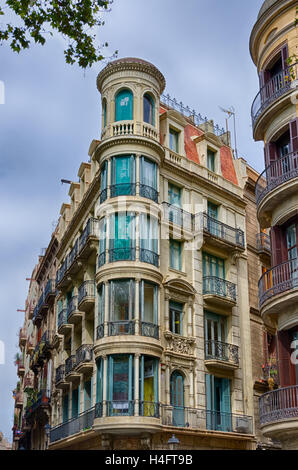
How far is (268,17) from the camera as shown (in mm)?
22219

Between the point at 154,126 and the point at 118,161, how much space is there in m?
2.63

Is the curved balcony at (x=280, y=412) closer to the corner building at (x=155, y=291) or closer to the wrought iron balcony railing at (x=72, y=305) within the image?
the corner building at (x=155, y=291)

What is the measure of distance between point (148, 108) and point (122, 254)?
7367 millimetres

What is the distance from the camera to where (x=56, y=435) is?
106ft

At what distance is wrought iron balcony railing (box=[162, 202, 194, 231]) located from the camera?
93.5ft

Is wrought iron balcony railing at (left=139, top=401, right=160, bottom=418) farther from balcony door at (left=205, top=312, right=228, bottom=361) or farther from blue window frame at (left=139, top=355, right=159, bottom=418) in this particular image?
balcony door at (left=205, top=312, right=228, bottom=361)

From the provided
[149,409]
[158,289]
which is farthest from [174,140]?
[149,409]

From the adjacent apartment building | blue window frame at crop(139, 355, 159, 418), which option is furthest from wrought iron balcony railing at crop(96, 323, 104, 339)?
blue window frame at crop(139, 355, 159, 418)

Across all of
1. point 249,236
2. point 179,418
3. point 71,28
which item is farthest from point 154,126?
point 71,28

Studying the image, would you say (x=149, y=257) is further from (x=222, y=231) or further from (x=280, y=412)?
(x=280, y=412)

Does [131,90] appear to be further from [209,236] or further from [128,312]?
[128,312]

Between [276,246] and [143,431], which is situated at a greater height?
[276,246]

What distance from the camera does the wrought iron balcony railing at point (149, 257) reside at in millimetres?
26312
